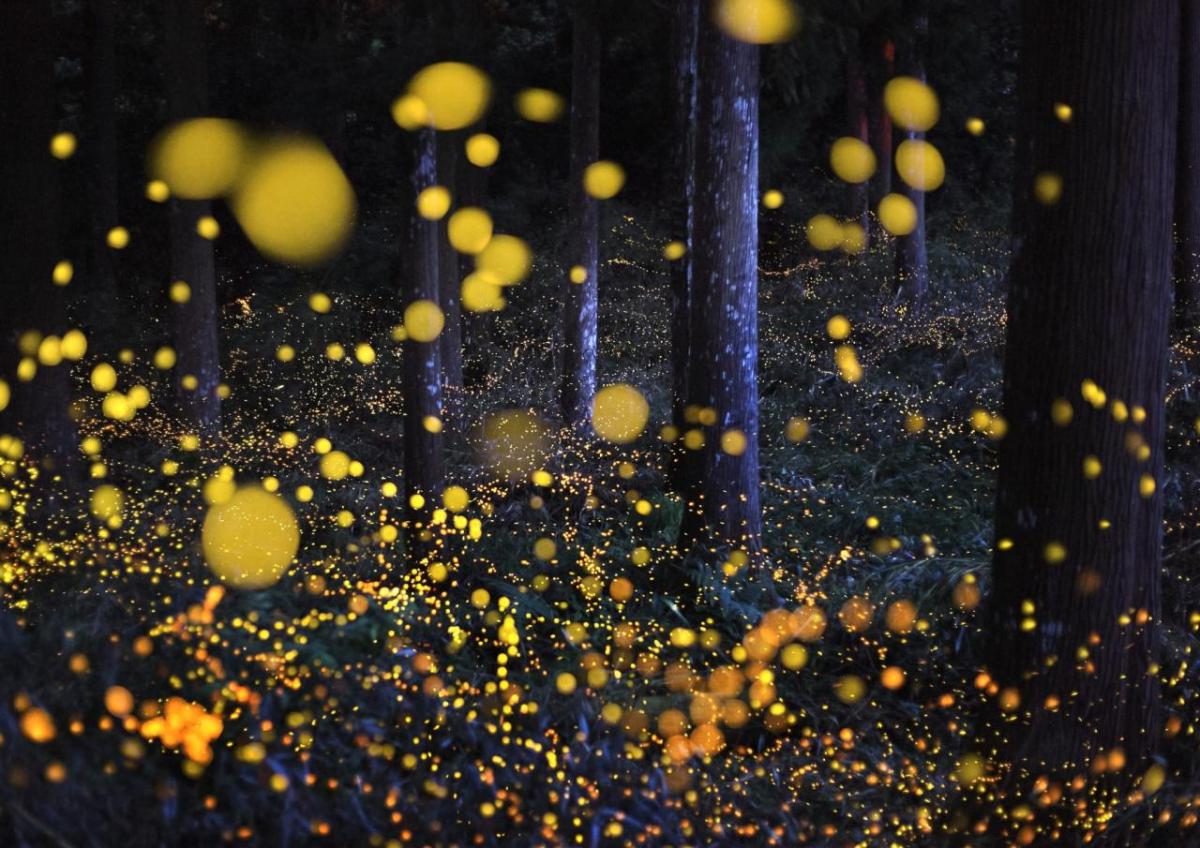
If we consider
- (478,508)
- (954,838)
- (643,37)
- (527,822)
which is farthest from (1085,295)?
(643,37)

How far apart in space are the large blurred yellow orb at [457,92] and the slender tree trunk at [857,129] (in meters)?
7.89

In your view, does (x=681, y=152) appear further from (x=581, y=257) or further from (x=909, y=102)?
(x=909, y=102)

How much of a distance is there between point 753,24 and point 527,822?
534cm

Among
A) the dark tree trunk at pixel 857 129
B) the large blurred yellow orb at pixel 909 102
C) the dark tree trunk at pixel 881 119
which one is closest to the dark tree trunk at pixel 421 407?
the dark tree trunk at pixel 881 119

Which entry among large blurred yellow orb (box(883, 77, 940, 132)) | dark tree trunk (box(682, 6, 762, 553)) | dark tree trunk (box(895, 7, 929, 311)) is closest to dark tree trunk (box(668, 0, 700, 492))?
dark tree trunk (box(682, 6, 762, 553))

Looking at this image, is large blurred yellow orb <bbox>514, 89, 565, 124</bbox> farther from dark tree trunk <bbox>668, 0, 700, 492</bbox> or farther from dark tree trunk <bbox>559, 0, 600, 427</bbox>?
dark tree trunk <bbox>668, 0, 700, 492</bbox>

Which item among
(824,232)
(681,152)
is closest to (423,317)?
(681,152)

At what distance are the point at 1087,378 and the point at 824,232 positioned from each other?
1560cm

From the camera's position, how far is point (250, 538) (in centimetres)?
754

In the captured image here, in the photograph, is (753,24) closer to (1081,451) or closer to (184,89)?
(1081,451)

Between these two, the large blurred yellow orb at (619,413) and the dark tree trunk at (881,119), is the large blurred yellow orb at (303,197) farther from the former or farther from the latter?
the dark tree trunk at (881,119)

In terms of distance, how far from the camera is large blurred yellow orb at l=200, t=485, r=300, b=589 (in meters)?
5.83

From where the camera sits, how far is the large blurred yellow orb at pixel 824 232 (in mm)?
19281

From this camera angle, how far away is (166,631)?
14.4 ft
